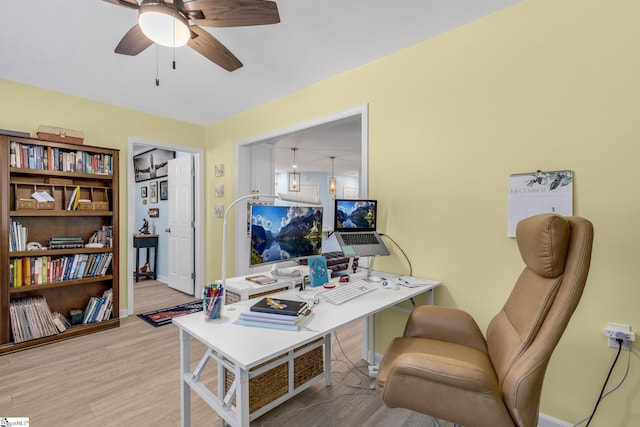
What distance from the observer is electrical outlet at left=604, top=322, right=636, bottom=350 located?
144cm

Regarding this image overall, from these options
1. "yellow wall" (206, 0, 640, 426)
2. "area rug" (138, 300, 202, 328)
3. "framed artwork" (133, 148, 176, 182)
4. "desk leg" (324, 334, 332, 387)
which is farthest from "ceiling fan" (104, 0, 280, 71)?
"framed artwork" (133, 148, 176, 182)

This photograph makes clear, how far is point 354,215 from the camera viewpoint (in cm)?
222

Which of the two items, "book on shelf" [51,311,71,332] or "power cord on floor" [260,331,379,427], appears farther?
"book on shelf" [51,311,71,332]

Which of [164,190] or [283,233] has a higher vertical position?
[164,190]

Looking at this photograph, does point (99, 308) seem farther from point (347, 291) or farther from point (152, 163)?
point (152, 163)

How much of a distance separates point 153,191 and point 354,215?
4.65 m

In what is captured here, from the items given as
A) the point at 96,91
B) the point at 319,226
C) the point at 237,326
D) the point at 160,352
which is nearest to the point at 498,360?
the point at 237,326

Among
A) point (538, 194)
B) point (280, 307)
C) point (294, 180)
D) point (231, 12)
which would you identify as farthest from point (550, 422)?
point (294, 180)

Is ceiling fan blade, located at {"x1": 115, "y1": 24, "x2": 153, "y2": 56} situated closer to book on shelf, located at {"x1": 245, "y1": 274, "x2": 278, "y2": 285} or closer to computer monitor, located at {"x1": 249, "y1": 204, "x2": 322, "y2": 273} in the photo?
computer monitor, located at {"x1": 249, "y1": 204, "x2": 322, "y2": 273}

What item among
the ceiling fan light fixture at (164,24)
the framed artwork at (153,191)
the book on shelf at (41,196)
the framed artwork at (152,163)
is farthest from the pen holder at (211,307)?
the framed artwork at (153,191)

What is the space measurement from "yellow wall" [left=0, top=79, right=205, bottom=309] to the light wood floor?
3.25 ft

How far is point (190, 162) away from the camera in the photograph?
4.30m

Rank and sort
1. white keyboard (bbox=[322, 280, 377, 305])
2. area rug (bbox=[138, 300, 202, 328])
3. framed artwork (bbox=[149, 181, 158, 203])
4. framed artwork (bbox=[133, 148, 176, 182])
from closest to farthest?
1. white keyboard (bbox=[322, 280, 377, 305])
2. area rug (bbox=[138, 300, 202, 328])
3. framed artwork (bbox=[133, 148, 176, 182])
4. framed artwork (bbox=[149, 181, 158, 203])

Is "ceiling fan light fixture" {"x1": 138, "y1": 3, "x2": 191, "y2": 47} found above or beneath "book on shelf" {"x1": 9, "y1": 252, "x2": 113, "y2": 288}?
above
